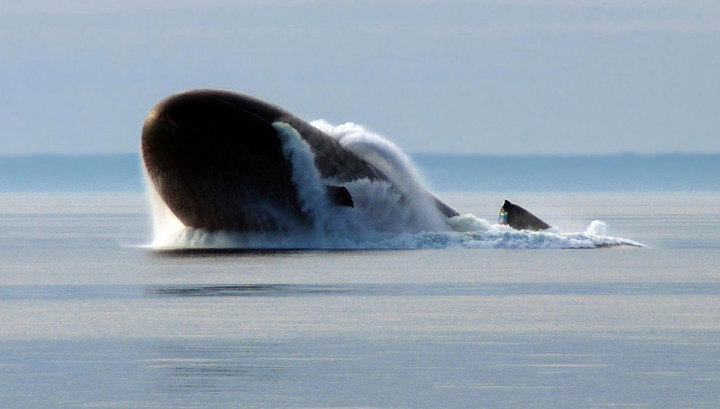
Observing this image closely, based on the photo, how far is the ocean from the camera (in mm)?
24438

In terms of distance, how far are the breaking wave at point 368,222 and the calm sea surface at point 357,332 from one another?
3.29 ft

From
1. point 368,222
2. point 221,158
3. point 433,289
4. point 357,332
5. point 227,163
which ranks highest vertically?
point 221,158

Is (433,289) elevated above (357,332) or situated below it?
above

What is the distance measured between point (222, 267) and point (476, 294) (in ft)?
38.9

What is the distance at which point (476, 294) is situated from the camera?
4188 cm

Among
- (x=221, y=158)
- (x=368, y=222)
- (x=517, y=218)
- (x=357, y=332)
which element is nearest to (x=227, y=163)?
(x=221, y=158)

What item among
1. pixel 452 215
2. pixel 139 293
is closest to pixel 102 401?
pixel 139 293

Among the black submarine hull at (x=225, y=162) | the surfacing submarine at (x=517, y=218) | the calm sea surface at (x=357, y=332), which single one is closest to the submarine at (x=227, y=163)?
the black submarine hull at (x=225, y=162)

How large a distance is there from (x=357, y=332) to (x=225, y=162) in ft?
71.6

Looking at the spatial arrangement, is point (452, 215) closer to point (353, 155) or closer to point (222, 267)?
point (353, 155)

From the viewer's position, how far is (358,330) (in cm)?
3297

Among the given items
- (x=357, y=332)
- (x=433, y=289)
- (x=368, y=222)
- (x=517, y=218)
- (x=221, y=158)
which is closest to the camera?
(x=357, y=332)

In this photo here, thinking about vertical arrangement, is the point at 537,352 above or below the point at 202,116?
below

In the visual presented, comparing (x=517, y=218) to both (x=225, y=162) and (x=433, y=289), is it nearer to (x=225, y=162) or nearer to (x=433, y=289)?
(x=225, y=162)
